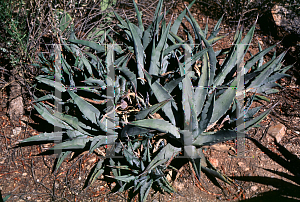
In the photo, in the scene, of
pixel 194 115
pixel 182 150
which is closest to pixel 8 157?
pixel 182 150

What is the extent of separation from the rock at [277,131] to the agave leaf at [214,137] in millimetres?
758

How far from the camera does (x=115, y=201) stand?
1.68 meters

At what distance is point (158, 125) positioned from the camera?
5.03ft

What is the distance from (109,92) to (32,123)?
0.96m

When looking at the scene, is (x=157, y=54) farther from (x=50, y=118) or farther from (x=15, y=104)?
(x=15, y=104)

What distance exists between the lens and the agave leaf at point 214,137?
142 cm

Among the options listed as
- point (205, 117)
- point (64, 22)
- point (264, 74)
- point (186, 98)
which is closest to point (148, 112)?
point (186, 98)

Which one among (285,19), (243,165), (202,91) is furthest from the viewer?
(285,19)

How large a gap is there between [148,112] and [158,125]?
117 millimetres

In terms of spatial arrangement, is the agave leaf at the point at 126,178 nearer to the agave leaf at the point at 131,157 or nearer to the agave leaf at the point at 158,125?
the agave leaf at the point at 131,157

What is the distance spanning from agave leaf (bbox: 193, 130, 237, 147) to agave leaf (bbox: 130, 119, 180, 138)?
0.15m

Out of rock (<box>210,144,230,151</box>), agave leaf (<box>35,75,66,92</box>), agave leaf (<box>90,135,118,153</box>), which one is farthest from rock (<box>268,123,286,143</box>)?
agave leaf (<box>35,75,66,92</box>)

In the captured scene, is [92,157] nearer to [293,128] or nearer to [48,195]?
[48,195]

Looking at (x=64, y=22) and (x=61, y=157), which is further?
(x=64, y=22)
